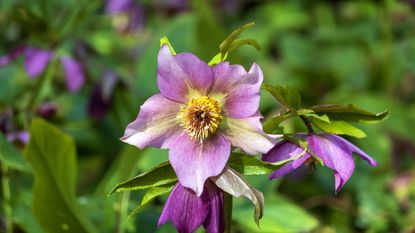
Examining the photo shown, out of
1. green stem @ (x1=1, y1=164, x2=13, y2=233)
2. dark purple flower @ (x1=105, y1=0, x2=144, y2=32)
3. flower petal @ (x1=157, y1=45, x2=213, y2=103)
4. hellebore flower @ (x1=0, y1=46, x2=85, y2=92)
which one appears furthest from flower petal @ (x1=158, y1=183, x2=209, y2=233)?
dark purple flower @ (x1=105, y1=0, x2=144, y2=32)

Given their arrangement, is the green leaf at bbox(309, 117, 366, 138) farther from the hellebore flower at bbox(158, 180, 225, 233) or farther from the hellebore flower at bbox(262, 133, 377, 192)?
the hellebore flower at bbox(158, 180, 225, 233)

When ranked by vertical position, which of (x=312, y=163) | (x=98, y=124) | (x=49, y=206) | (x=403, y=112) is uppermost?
(x=312, y=163)

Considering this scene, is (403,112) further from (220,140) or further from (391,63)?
(220,140)

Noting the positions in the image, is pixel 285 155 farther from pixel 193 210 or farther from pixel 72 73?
pixel 72 73

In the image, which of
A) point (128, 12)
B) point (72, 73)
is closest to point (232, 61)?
point (72, 73)

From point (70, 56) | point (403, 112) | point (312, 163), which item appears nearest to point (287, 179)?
point (403, 112)

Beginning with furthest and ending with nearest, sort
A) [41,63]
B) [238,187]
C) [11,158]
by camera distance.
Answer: [41,63]
[11,158]
[238,187]
